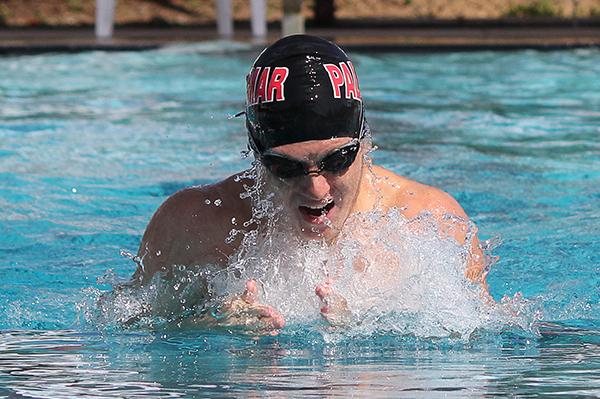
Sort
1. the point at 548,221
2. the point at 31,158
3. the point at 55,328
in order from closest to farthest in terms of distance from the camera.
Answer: the point at 55,328
the point at 548,221
the point at 31,158

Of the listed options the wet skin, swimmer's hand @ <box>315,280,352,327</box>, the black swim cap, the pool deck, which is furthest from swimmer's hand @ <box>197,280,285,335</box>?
the pool deck

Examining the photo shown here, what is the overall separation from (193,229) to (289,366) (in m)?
0.75

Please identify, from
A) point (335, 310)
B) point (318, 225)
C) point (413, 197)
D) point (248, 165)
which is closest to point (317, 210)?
point (318, 225)

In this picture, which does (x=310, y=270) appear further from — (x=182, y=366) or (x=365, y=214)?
(x=182, y=366)

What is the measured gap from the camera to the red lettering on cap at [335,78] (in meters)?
3.03

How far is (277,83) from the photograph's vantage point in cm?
300

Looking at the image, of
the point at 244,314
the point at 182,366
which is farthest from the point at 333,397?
the point at 244,314

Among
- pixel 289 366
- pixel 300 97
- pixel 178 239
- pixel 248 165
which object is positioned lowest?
pixel 248 165

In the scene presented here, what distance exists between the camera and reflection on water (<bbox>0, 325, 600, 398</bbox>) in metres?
2.35

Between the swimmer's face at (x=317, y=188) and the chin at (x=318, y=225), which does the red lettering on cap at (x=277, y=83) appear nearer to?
the swimmer's face at (x=317, y=188)

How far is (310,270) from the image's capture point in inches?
127

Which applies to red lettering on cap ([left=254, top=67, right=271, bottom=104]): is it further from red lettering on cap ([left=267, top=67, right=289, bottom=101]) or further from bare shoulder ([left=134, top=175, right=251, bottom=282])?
bare shoulder ([left=134, top=175, right=251, bottom=282])

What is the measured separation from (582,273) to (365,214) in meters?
1.35

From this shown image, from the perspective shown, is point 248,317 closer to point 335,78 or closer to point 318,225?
point 318,225
